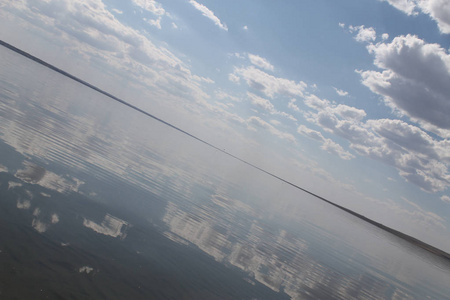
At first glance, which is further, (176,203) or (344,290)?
(176,203)

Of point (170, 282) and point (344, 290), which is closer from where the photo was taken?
point (170, 282)

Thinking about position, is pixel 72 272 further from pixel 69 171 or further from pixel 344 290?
Result: pixel 344 290

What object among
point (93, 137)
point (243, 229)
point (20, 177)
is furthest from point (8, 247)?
point (93, 137)

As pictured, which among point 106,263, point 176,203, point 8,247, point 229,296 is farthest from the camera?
point 176,203

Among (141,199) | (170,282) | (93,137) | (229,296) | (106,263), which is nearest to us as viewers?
(106,263)

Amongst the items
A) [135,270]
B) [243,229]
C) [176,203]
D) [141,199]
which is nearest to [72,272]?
[135,270]

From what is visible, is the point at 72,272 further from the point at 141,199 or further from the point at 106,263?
the point at 141,199

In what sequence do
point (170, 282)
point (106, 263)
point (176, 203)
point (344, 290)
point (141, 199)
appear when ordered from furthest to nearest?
point (176, 203) → point (141, 199) → point (344, 290) → point (170, 282) → point (106, 263)

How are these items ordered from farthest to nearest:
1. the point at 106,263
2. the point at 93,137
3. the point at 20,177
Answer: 1. the point at 93,137
2. the point at 20,177
3. the point at 106,263
